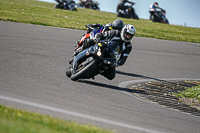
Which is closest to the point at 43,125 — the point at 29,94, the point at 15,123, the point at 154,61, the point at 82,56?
the point at 15,123

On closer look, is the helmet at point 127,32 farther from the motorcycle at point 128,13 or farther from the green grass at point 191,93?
the motorcycle at point 128,13

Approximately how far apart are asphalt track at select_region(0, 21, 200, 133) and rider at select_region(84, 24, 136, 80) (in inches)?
14.1

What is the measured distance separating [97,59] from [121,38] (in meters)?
0.99

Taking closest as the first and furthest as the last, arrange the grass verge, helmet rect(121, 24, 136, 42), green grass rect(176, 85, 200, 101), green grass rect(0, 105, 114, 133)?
green grass rect(0, 105, 114, 133), helmet rect(121, 24, 136, 42), the grass verge, green grass rect(176, 85, 200, 101)

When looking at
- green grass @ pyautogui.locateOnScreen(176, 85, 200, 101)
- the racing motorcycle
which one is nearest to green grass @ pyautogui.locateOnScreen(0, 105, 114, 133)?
the racing motorcycle

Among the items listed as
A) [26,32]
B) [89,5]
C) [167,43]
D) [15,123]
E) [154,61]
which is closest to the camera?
[15,123]

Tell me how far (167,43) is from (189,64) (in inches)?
124

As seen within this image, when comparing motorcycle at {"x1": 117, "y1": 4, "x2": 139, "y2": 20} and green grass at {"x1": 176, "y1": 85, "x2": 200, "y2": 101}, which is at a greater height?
motorcycle at {"x1": 117, "y1": 4, "x2": 139, "y2": 20}

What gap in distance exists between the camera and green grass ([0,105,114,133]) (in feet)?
12.4

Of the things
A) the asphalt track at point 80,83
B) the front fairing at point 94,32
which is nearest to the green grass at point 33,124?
the asphalt track at point 80,83

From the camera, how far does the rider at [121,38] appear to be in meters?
8.05

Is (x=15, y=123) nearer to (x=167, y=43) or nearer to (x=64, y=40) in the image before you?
(x=64, y=40)

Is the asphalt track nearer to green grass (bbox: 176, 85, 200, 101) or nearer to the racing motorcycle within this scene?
the racing motorcycle

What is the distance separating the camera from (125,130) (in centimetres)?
516
